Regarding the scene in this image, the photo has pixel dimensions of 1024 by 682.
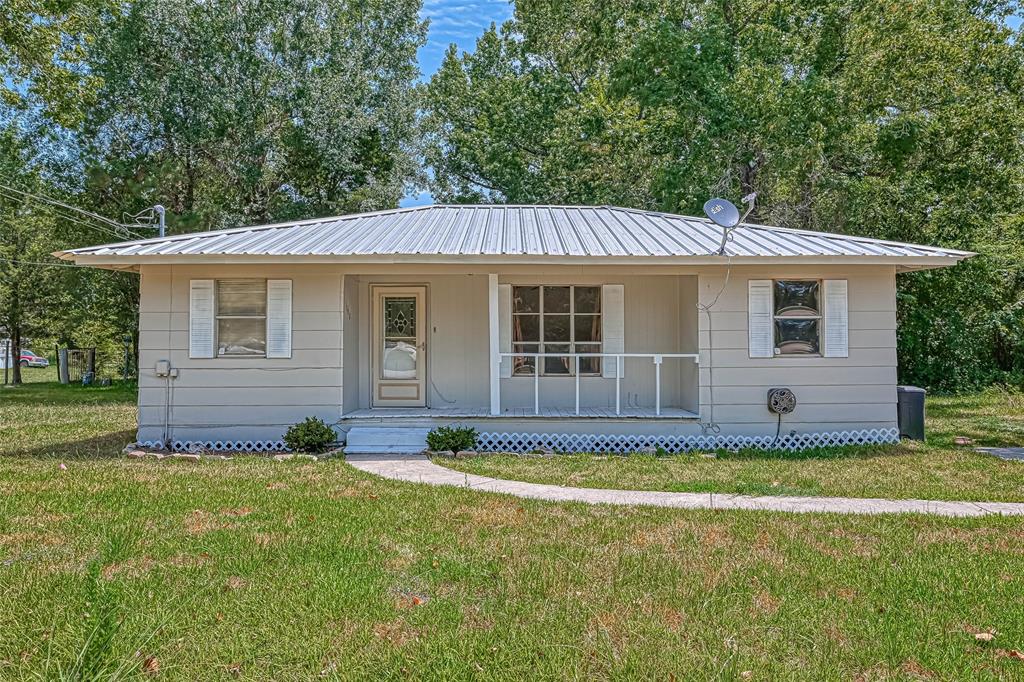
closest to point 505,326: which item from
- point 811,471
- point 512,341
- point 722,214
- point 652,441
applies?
point 512,341

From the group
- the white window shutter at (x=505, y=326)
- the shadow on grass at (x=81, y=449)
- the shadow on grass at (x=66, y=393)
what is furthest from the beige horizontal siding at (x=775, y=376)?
the shadow on grass at (x=66, y=393)

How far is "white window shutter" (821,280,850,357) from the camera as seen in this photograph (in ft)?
29.0

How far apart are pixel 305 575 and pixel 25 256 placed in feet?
78.1

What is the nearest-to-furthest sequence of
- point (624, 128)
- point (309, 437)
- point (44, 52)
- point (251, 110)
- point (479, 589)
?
point (479, 589)
point (309, 437)
point (44, 52)
point (251, 110)
point (624, 128)

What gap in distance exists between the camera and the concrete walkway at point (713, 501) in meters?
5.62

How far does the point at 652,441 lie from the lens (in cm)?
886

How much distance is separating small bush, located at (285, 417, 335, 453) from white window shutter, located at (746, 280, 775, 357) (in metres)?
5.65

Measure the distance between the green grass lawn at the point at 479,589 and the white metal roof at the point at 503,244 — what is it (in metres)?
3.32

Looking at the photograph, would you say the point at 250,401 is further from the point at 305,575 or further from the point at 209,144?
the point at 209,144

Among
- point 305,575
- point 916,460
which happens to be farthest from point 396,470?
point 916,460

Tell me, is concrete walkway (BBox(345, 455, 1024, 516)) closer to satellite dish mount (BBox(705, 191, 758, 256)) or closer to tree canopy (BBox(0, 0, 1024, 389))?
satellite dish mount (BBox(705, 191, 758, 256))

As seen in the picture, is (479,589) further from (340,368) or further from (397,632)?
(340,368)

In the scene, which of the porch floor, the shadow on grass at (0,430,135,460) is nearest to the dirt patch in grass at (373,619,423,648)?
the porch floor

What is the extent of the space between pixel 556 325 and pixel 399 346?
2.48 m
